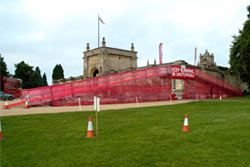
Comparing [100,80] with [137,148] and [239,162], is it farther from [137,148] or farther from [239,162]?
[239,162]

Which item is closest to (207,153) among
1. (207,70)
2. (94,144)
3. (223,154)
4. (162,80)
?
(223,154)

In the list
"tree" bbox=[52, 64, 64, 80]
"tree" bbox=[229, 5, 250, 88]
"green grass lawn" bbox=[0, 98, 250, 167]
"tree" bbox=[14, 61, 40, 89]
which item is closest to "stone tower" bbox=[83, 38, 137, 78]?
"tree" bbox=[229, 5, 250, 88]

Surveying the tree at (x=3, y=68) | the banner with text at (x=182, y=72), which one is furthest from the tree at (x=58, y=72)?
the banner with text at (x=182, y=72)

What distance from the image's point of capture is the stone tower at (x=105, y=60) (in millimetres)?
50375

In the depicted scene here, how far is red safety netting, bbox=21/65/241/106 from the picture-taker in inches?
923

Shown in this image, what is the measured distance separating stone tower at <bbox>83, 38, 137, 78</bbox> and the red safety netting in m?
20.6

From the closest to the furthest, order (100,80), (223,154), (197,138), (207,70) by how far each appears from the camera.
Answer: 1. (223,154)
2. (197,138)
3. (100,80)
4. (207,70)

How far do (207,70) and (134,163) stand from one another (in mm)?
38725

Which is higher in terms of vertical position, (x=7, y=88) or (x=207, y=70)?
(x=207, y=70)

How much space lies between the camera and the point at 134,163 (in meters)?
4.77

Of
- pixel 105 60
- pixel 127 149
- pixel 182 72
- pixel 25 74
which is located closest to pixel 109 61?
pixel 105 60

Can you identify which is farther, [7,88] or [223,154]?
[7,88]

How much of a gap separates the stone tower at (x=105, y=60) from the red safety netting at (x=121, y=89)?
20.6 meters

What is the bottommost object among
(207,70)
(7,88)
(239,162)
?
(239,162)
